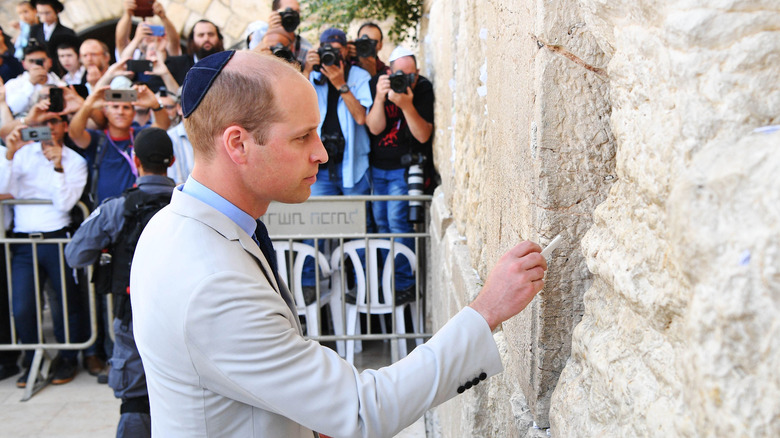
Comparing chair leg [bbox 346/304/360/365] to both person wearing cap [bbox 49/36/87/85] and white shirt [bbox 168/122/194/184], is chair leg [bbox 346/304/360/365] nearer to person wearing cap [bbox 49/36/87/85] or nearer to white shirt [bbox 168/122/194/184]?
white shirt [bbox 168/122/194/184]

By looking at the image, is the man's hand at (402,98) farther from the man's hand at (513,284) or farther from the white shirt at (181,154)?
the man's hand at (513,284)

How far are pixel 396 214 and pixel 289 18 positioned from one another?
5.25ft

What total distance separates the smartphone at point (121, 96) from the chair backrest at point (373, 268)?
1.77 m

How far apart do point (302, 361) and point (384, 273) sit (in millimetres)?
3524

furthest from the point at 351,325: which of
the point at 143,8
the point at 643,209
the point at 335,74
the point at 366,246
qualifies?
the point at 643,209

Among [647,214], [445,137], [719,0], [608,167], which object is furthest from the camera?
[445,137]

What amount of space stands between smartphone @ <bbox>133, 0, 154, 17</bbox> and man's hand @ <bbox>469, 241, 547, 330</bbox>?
210 inches

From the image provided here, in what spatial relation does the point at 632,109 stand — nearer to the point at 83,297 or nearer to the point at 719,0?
the point at 719,0

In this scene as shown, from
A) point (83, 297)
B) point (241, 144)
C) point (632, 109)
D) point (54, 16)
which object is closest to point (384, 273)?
point (83, 297)

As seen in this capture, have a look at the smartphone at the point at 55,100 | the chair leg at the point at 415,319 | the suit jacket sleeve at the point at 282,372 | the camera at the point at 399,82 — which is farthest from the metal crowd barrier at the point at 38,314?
the suit jacket sleeve at the point at 282,372

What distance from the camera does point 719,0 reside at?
2.32ft

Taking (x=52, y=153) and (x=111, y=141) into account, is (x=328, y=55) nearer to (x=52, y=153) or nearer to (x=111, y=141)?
(x=111, y=141)

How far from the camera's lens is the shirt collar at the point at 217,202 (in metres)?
1.33

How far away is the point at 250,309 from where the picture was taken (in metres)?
1.12
